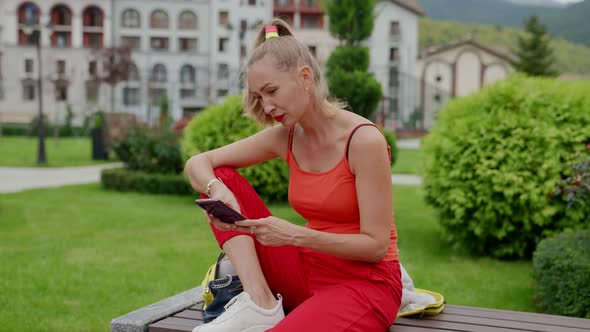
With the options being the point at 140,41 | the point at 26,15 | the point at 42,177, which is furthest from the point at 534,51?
the point at 26,15

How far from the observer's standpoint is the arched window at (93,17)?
5447 cm

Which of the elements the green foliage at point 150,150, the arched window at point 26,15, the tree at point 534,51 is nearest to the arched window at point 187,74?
the arched window at point 26,15

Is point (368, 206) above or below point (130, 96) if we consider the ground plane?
above

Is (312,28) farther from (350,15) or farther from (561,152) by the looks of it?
(561,152)

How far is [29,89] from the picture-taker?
52.4m

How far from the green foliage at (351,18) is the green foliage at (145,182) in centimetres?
377

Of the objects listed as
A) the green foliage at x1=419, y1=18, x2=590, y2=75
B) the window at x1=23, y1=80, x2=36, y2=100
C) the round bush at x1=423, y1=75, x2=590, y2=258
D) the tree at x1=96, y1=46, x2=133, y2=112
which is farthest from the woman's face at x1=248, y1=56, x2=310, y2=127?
the green foliage at x1=419, y1=18, x2=590, y2=75

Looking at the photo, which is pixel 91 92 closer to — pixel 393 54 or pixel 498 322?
pixel 393 54

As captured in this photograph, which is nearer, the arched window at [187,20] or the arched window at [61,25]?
the arched window at [187,20]

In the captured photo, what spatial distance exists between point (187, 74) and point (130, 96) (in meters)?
4.90

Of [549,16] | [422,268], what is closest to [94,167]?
[422,268]

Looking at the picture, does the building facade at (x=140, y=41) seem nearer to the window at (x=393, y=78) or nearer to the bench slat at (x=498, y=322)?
the window at (x=393, y=78)

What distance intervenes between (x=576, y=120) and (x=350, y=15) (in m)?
6.29

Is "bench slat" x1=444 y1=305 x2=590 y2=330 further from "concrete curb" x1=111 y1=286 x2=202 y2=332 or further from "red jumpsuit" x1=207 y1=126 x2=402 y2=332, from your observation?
"concrete curb" x1=111 y1=286 x2=202 y2=332
